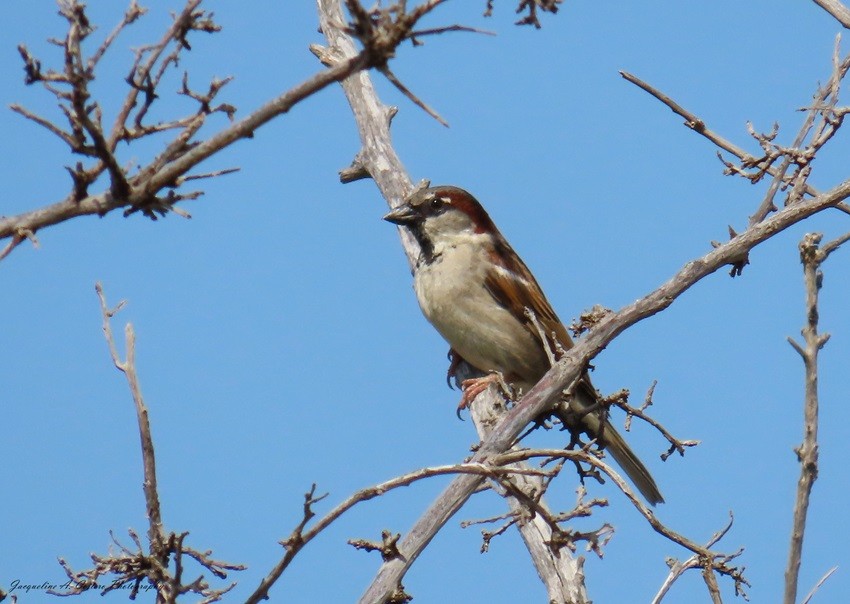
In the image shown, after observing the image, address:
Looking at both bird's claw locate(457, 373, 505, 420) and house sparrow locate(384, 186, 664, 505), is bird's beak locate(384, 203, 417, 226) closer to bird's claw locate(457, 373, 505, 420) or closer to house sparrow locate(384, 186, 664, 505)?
house sparrow locate(384, 186, 664, 505)

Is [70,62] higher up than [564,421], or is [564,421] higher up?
[564,421]

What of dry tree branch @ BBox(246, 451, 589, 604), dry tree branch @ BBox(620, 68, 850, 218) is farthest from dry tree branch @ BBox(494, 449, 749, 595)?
dry tree branch @ BBox(620, 68, 850, 218)

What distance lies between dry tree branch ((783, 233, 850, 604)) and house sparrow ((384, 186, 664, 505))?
271cm

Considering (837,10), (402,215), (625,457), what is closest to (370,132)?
(402,215)

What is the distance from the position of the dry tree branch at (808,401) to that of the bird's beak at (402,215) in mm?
3126

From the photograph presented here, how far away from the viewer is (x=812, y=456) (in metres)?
2.65

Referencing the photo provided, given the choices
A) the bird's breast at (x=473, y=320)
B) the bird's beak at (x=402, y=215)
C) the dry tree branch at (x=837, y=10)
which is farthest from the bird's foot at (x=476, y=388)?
the dry tree branch at (x=837, y=10)

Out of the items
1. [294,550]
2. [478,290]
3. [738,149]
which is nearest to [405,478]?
[294,550]

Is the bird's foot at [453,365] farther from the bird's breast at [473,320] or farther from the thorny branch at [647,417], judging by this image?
the thorny branch at [647,417]

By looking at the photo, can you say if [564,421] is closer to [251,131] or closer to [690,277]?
[690,277]

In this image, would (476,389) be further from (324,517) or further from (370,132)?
(324,517)

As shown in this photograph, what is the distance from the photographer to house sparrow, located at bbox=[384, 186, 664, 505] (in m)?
5.79

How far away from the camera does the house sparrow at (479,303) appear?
579 cm

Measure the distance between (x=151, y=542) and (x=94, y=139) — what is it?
3.79ft
